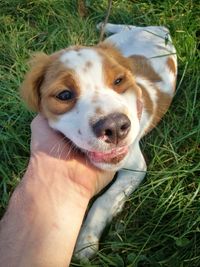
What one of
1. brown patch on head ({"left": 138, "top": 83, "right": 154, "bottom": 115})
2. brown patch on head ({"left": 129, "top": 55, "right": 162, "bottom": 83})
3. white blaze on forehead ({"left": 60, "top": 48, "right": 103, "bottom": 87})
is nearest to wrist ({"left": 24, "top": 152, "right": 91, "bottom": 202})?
white blaze on forehead ({"left": 60, "top": 48, "right": 103, "bottom": 87})

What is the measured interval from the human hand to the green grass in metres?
0.56

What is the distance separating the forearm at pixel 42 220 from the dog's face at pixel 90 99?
27 centimetres

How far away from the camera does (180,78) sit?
4.43 metres

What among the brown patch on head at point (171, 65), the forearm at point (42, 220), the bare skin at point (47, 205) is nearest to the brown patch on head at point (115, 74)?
the bare skin at point (47, 205)

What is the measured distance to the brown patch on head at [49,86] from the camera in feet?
9.36

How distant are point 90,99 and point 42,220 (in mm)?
765

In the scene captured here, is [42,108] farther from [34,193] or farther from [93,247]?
[93,247]

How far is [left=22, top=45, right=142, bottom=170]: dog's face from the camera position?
261cm

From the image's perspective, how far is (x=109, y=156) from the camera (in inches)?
114

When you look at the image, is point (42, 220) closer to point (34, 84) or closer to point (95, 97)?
point (95, 97)

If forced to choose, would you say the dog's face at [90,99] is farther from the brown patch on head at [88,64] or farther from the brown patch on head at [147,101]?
the brown patch on head at [147,101]

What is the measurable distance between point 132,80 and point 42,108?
24.3 inches

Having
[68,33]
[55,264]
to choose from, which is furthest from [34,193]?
[68,33]

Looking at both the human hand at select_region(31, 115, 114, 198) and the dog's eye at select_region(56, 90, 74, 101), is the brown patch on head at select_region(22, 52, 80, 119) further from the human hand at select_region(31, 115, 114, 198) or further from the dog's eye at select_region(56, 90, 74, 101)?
the human hand at select_region(31, 115, 114, 198)
